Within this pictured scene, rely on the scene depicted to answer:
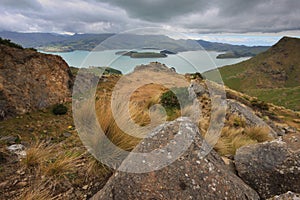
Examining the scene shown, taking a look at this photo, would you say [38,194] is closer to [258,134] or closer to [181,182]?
[181,182]

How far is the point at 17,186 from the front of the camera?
142 inches

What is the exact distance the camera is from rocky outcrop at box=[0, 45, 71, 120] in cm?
866

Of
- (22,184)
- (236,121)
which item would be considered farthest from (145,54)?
(236,121)

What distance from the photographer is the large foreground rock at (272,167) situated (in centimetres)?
361

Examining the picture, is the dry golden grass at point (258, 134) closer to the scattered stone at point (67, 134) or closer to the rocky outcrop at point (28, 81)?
the scattered stone at point (67, 134)

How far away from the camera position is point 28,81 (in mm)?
9758

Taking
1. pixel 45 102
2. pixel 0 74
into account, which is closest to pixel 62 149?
pixel 45 102

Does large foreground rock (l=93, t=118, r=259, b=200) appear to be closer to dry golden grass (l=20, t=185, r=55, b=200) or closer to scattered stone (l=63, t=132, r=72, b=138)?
dry golden grass (l=20, t=185, r=55, b=200)

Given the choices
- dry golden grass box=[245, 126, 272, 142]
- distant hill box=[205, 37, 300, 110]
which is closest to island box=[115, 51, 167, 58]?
dry golden grass box=[245, 126, 272, 142]

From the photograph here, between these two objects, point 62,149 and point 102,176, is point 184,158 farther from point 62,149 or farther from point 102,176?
point 62,149

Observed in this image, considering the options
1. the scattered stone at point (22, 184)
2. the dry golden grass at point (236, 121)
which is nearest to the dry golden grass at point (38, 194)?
the scattered stone at point (22, 184)

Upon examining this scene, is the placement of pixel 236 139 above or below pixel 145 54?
below

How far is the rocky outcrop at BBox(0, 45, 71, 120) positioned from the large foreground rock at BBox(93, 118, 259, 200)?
6.90 meters

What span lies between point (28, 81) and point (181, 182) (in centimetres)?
914
